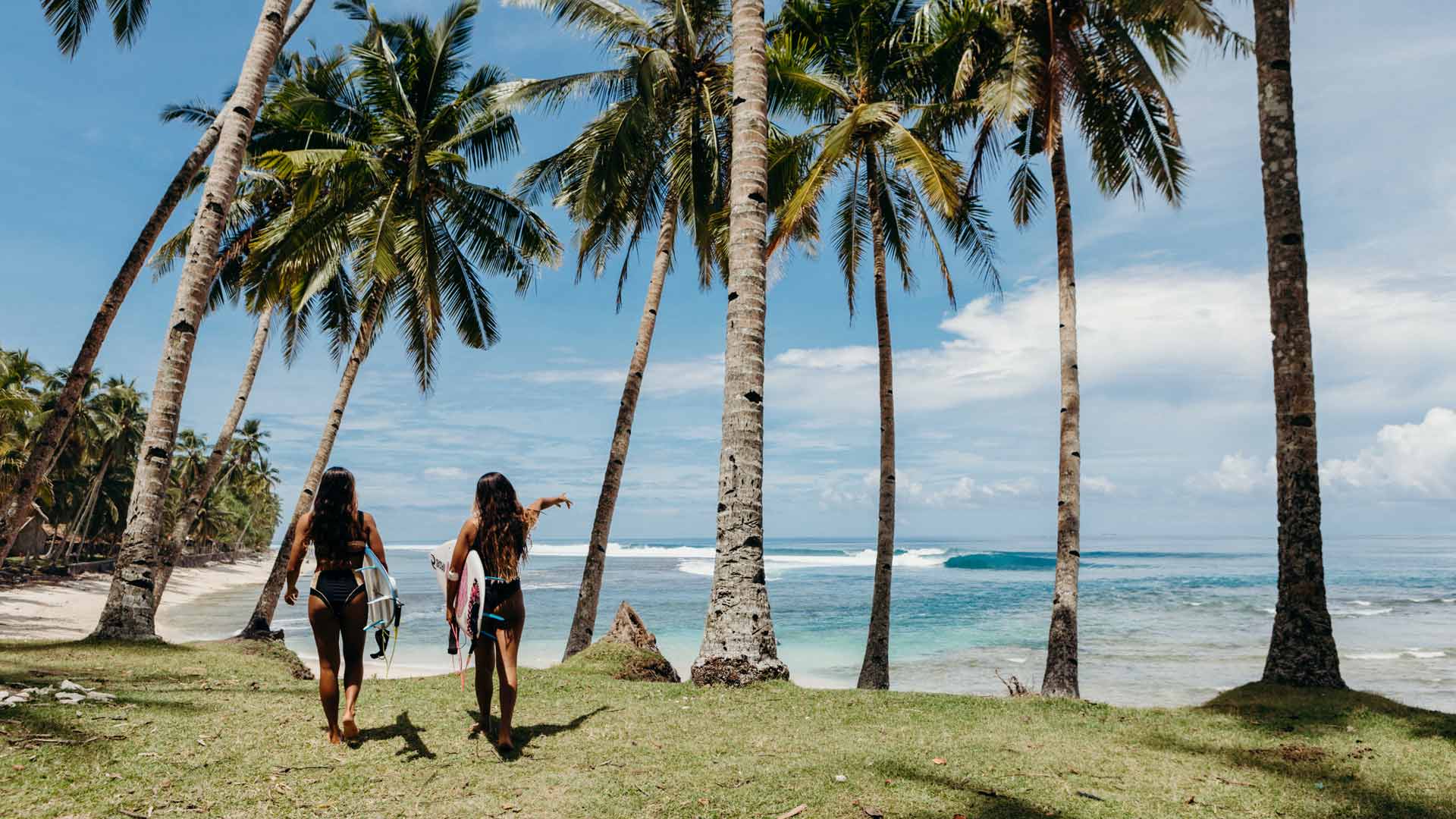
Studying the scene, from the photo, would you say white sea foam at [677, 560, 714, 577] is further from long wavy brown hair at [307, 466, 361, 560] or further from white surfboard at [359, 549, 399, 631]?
long wavy brown hair at [307, 466, 361, 560]

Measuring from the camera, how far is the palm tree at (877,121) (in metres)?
13.6

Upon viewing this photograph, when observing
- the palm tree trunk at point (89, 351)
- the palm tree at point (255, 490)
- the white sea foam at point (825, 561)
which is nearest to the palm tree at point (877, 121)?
the palm tree trunk at point (89, 351)

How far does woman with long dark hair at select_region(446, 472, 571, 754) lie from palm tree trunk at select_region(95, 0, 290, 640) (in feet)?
20.9

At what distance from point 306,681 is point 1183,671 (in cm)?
1959

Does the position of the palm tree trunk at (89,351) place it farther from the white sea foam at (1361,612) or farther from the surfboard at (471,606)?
the white sea foam at (1361,612)

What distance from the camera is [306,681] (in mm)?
7836

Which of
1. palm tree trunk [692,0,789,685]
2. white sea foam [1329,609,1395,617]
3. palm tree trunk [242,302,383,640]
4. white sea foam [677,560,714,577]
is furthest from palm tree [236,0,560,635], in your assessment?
white sea foam [677,560,714,577]

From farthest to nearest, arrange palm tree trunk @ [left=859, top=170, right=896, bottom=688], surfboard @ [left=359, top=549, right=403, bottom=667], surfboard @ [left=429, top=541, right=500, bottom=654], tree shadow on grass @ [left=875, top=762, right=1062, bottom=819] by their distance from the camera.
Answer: palm tree trunk @ [left=859, top=170, right=896, bottom=688] → surfboard @ [left=359, top=549, right=403, bottom=667] → surfboard @ [left=429, top=541, right=500, bottom=654] → tree shadow on grass @ [left=875, top=762, right=1062, bottom=819]

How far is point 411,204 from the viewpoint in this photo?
16516mm

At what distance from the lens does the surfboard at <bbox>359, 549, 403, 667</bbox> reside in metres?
5.35

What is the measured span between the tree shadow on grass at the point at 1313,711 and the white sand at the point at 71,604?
642 inches

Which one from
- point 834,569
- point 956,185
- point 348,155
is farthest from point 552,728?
point 834,569

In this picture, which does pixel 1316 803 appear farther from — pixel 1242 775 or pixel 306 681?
pixel 306 681

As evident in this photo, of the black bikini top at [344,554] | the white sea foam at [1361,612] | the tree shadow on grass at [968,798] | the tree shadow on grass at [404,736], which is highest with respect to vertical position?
the black bikini top at [344,554]
